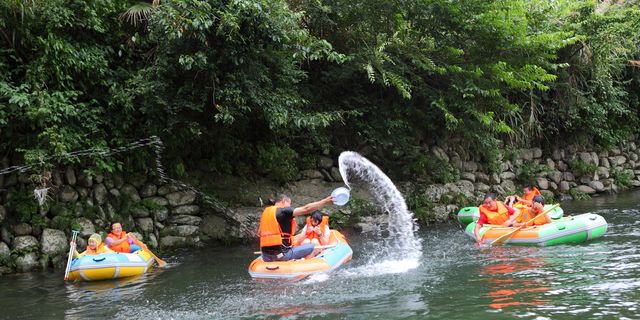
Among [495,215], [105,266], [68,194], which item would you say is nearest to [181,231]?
[68,194]

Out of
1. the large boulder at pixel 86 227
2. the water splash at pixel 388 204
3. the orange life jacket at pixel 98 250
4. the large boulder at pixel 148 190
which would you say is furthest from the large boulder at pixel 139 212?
the water splash at pixel 388 204

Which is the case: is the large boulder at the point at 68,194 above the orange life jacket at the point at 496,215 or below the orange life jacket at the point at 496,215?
above

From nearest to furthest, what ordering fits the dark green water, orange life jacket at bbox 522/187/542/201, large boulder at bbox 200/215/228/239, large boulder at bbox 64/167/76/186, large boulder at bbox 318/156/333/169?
1. the dark green water
2. large boulder at bbox 64/167/76/186
3. large boulder at bbox 200/215/228/239
4. orange life jacket at bbox 522/187/542/201
5. large boulder at bbox 318/156/333/169

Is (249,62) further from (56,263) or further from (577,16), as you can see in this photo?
(577,16)

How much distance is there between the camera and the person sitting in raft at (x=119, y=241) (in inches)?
388

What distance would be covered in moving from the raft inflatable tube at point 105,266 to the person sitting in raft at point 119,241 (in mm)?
517

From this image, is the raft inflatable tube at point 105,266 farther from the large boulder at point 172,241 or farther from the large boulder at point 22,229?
the large boulder at point 172,241

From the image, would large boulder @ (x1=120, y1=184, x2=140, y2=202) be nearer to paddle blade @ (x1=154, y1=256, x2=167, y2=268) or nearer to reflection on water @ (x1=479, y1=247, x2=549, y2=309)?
paddle blade @ (x1=154, y1=256, x2=167, y2=268)

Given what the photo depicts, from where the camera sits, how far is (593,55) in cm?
1588

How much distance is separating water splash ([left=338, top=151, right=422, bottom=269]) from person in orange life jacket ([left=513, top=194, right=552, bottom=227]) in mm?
2025

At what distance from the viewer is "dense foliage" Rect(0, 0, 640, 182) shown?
10133 mm

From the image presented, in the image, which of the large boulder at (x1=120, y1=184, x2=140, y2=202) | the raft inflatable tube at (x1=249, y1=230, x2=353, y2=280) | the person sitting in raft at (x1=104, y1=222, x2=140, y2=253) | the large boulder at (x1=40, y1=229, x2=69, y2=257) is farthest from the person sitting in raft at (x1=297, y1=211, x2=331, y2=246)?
the large boulder at (x1=40, y1=229, x2=69, y2=257)

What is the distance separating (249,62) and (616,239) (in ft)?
24.4

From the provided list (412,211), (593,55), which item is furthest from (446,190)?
(593,55)
